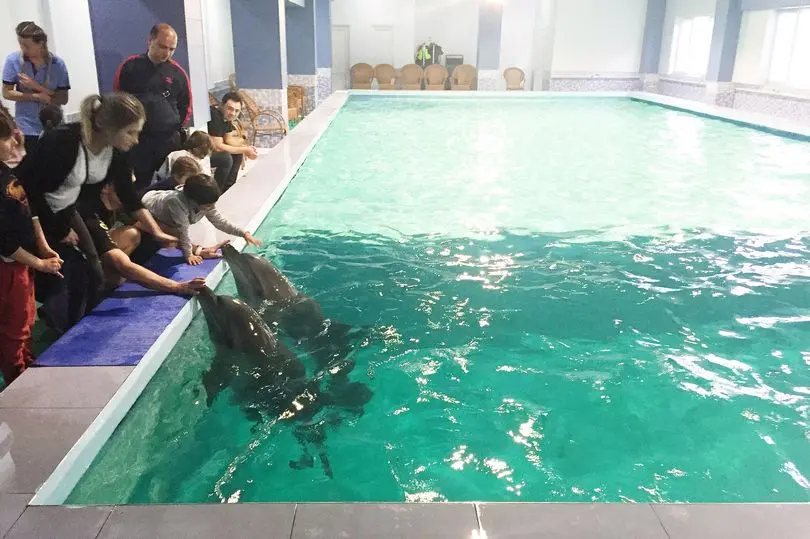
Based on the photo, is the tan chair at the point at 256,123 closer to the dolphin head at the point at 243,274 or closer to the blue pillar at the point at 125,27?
the blue pillar at the point at 125,27

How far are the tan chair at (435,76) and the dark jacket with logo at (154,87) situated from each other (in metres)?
17.0

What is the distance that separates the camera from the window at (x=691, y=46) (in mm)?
19250

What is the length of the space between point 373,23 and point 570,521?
22.7 meters

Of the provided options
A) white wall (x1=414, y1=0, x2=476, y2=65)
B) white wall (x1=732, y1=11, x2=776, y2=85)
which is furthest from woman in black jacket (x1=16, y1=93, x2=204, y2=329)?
white wall (x1=414, y1=0, x2=476, y2=65)

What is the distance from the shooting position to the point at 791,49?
50.8 ft

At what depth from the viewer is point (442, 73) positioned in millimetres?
21656

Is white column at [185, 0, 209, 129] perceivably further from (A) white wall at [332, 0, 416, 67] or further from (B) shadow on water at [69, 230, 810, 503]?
(A) white wall at [332, 0, 416, 67]

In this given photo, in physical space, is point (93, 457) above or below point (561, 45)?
below

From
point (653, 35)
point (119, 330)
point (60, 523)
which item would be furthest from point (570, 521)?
point (653, 35)

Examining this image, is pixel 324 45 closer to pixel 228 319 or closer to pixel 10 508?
pixel 228 319

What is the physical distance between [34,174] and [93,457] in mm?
1421

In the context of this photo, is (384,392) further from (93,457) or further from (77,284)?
(77,284)

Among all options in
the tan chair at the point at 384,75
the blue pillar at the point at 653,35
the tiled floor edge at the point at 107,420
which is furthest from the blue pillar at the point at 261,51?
the blue pillar at the point at 653,35

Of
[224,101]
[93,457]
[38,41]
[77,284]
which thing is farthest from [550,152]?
[93,457]
